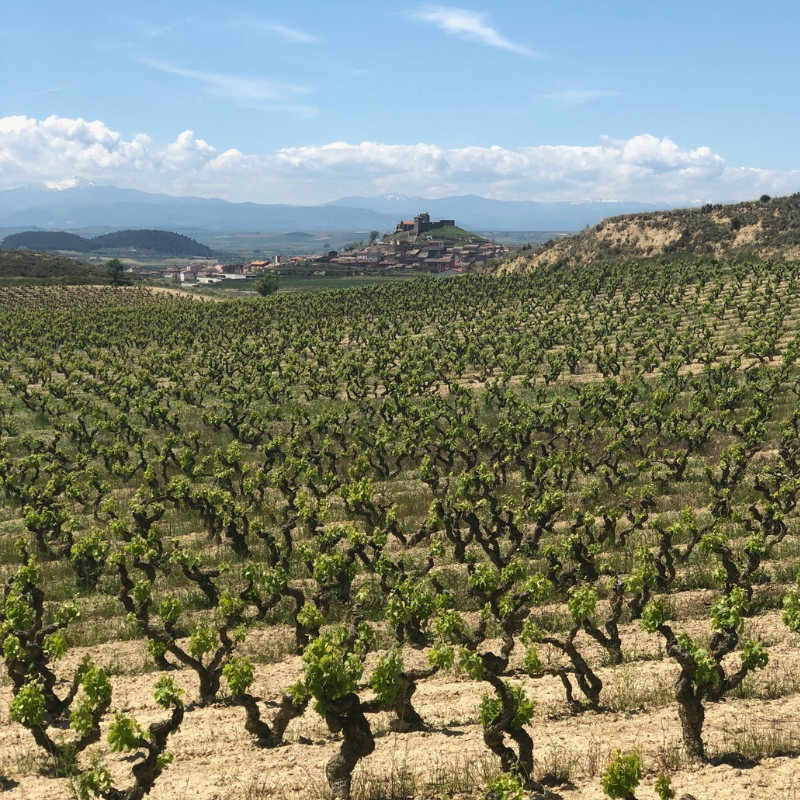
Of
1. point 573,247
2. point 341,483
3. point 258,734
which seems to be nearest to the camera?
point 258,734

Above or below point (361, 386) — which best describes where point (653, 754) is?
below

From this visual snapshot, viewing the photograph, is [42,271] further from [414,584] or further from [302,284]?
[414,584]

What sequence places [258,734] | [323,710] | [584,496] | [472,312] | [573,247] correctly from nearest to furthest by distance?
1. [323,710]
2. [258,734]
3. [584,496]
4. [472,312]
5. [573,247]

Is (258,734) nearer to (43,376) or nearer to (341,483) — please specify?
(341,483)

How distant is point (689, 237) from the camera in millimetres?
96625

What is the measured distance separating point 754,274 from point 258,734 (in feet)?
252

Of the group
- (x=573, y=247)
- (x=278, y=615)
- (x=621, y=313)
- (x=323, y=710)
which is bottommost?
(x=278, y=615)

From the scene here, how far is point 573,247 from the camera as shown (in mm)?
109312

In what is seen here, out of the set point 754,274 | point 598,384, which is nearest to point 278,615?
point 598,384

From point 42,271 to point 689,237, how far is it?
118928mm

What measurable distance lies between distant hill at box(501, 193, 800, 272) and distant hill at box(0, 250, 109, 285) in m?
79.8

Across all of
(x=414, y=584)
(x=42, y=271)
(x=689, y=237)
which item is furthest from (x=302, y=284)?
(x=414, y=584)

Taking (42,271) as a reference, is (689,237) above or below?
above

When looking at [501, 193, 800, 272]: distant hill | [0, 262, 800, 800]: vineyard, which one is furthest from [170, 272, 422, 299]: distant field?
[0, 262, 800, 800]: vineyard
